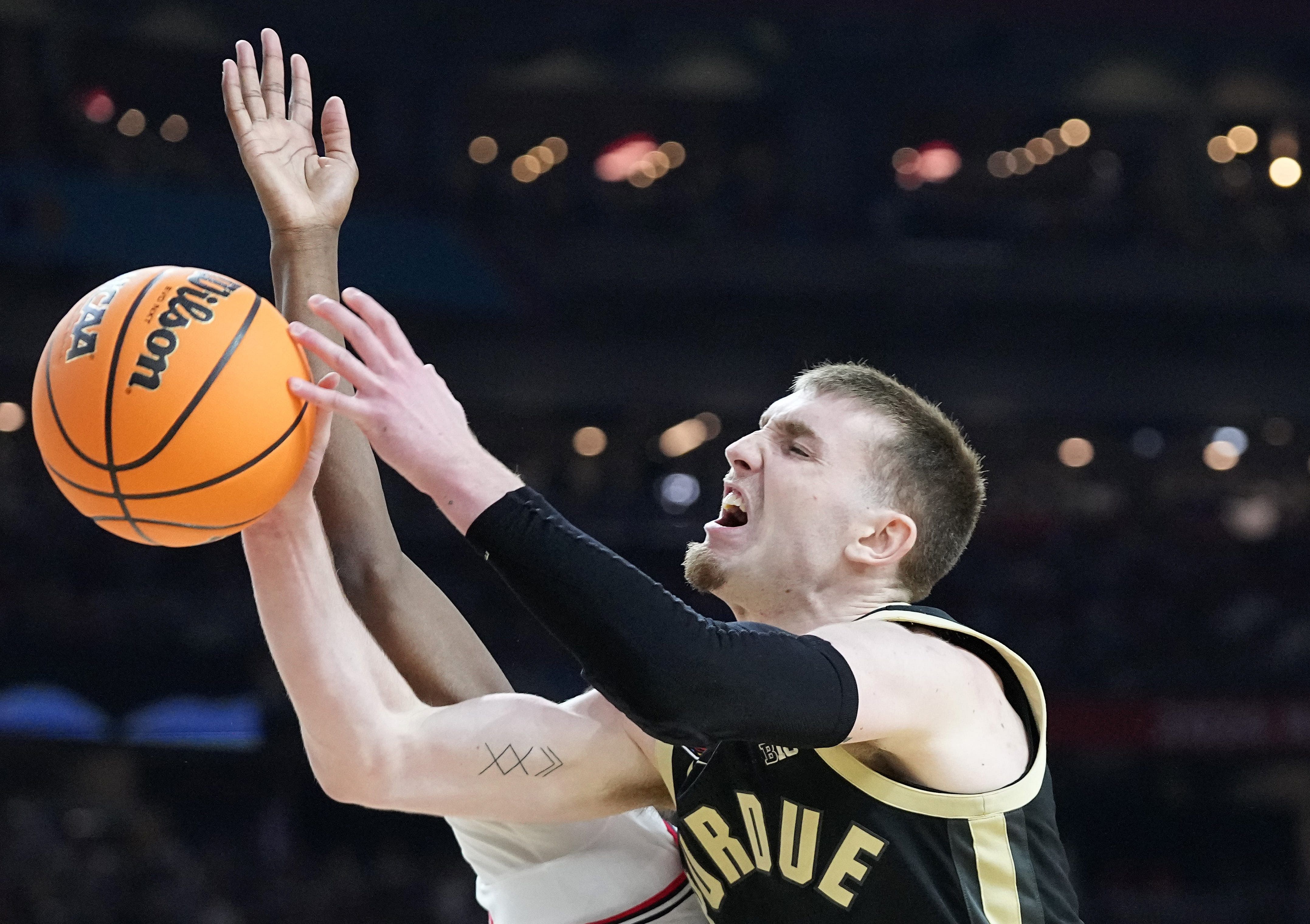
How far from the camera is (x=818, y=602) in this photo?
3070 millimetres

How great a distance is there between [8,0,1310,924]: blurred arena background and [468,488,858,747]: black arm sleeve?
1214 centimetres

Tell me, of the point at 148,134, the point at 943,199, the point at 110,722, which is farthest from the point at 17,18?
the point at 943,199

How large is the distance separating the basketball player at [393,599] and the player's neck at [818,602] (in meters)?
0.63

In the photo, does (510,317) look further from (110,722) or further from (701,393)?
(110,722)

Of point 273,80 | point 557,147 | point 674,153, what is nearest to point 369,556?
point 273,80

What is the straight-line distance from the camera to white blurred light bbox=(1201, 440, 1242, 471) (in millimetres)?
20656

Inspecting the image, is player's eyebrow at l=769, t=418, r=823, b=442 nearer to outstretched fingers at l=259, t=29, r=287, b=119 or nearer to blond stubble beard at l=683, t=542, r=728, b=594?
blond stubble beard at l=683, t=542, r=728, b=594

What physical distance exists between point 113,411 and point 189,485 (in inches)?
6.9

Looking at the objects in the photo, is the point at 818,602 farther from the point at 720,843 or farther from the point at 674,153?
the point at 674,153

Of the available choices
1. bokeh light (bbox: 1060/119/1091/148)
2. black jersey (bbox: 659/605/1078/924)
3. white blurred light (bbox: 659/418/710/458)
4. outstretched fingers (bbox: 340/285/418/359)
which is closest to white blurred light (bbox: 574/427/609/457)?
white blurred light (bbox: 659/418/710/458)

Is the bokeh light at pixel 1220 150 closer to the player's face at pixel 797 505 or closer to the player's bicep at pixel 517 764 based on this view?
the player's face at pixel 797 505

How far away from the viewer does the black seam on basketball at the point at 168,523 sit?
2.58 meters

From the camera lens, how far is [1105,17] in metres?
20.4

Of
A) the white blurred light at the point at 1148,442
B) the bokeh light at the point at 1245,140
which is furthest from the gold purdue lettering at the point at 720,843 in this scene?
the bokeh light at the point at 1245,140
